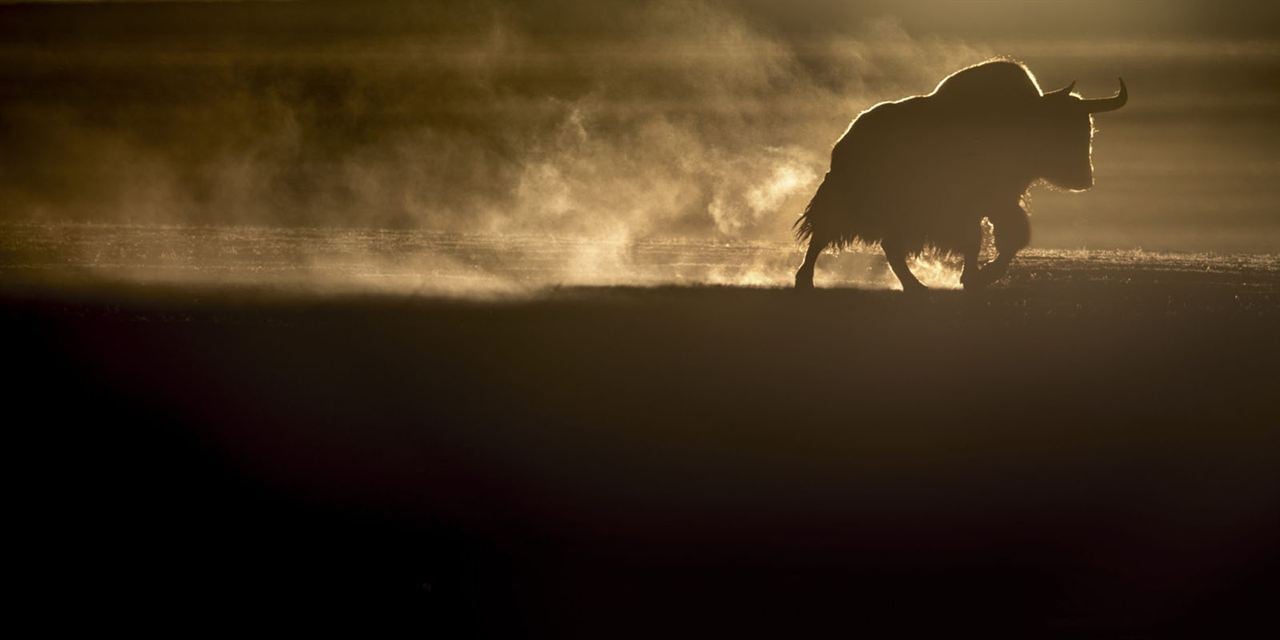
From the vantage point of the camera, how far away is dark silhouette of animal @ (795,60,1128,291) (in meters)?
14.7

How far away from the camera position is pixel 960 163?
14.7 m

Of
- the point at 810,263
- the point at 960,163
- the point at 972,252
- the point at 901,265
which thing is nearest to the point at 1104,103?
the point at 960,163

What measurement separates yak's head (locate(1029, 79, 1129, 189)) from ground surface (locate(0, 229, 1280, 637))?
2.83 metres

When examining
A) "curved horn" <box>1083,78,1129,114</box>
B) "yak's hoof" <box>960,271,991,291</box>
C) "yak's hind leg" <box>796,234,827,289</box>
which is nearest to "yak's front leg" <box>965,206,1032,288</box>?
"yak's hoof" <box>960,271,991,291</box>

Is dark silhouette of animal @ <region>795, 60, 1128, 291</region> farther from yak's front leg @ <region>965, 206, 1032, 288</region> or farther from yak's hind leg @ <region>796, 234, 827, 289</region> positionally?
yak's hind leg @ <region>796, 234, 827, 289</region>

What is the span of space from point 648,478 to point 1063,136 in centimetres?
848

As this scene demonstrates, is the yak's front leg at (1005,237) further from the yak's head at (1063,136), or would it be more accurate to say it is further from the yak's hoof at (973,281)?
the yak's head at (1063,136)

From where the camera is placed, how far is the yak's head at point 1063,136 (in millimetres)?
14836

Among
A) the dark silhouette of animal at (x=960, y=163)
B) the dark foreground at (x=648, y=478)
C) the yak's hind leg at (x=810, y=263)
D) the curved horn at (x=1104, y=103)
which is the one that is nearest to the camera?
the dark foreground at (x=648, y=478)

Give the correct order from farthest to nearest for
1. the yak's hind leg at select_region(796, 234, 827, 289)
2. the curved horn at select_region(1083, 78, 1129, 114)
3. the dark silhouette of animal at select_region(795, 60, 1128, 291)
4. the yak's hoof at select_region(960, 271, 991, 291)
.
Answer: the yak's hind leg at select_region(796, 234, 827, 289)
the curved horn at select_region(1083, 78, 1129, 114)
the yak's hoof at select_region(960, 271, 991, 291)
the dark silhouette of animal at select_region(795, 60, 1128, 291)

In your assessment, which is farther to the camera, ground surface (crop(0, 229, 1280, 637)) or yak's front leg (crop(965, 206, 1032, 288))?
yak's front leg (crop(965, 206, 1032, 288))

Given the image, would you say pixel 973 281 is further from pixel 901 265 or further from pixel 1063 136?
pixel 1063 136

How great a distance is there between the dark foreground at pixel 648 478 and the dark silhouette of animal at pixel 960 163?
2744mm

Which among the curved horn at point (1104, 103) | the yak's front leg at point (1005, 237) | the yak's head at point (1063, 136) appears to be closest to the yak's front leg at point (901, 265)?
the yak's front leg at point (1005, 237)
